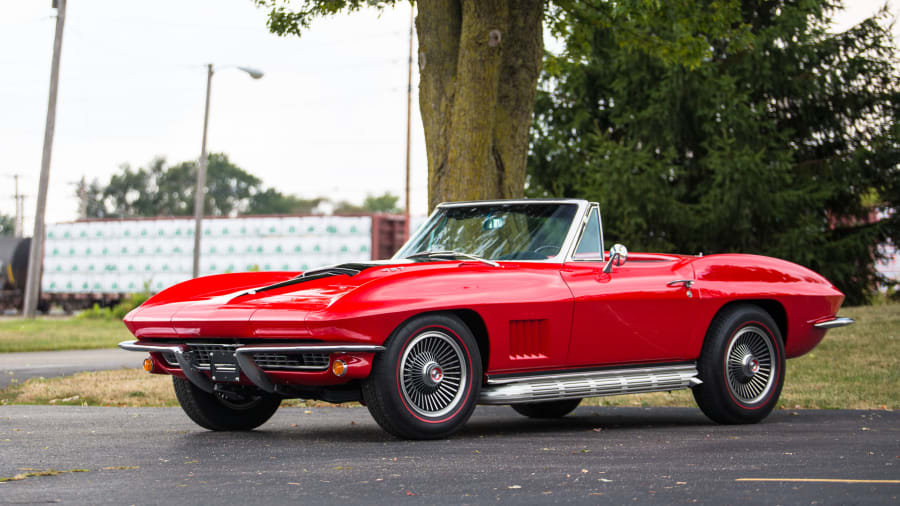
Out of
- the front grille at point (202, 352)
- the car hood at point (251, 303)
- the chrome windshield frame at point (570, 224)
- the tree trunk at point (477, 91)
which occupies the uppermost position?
the tree trunk at point (477, 91)

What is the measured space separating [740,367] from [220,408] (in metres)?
3.58

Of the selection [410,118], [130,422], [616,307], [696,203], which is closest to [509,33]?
[616,307]

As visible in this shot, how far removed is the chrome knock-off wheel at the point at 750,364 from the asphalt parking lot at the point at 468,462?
0.30 meters

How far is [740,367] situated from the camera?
25.8 ft

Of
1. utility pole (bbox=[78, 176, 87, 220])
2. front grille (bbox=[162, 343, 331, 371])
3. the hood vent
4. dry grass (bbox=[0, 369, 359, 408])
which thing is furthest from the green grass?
utility pole (bbox=[78, 176, 87, 220])

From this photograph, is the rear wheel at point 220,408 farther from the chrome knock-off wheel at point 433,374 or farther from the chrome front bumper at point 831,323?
the chrome front bumper at point 831,323

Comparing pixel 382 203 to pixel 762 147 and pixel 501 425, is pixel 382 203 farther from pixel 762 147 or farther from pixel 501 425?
pixel 501 425

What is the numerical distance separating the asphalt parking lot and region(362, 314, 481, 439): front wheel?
0.46 feet

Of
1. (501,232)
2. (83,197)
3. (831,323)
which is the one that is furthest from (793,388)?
(83,197)

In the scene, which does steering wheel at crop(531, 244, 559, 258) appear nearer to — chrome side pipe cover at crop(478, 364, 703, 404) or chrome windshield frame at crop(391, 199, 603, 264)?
chrome windshield frame at crop(391, 199, 603, 264)

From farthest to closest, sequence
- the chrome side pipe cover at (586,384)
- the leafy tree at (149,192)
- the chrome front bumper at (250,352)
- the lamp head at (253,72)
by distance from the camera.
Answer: the leafy tree at (149,192) < the lamp head at (253,72) < the chrome side pipe cover at (586,384) < the chrome front bumper at (250,352)

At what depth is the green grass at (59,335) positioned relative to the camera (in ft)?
62.2

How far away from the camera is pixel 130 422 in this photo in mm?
7980

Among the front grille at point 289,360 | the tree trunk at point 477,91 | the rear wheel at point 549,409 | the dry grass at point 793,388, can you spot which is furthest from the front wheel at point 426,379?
the tree trunk at point 477,91
